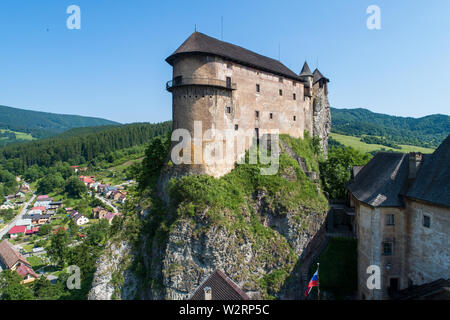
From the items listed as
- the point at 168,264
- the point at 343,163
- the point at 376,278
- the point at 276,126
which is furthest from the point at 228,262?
the point at 343,163

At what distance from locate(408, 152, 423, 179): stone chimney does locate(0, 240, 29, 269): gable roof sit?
8326 centimetres

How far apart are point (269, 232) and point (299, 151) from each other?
15.4 m

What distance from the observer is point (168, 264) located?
104 ft

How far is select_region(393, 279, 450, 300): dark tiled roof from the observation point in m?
20.6

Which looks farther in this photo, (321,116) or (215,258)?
(321,116)

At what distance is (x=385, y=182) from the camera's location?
29.0 meters

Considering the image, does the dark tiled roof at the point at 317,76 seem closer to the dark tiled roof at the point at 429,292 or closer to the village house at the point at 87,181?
the dark tiled roof at the point at 429,292

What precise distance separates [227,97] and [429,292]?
29285mm

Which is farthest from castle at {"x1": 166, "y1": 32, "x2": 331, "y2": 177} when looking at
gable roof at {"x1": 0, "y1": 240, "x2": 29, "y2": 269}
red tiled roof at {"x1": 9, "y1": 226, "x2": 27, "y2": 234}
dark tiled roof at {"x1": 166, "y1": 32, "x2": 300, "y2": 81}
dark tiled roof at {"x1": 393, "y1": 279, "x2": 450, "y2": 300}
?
red tiled roof at {"x1": 9, "y1": 226, "x2": 27, "y2": 234}

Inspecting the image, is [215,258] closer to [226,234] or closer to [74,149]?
[226,234]

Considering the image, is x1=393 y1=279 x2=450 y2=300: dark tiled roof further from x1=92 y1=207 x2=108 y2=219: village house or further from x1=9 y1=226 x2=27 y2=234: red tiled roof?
x1=9 y1=226 x2=27 y2=234: red tiled roof

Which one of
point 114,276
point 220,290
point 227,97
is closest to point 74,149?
point 114,276

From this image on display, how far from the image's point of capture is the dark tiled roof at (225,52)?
36.4 metres

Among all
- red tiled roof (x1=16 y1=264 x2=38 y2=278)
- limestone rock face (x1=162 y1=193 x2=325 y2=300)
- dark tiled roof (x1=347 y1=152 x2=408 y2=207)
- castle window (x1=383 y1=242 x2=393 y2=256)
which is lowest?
red tiled roof (x1=16 y1=264 x2=38 y2=278)
